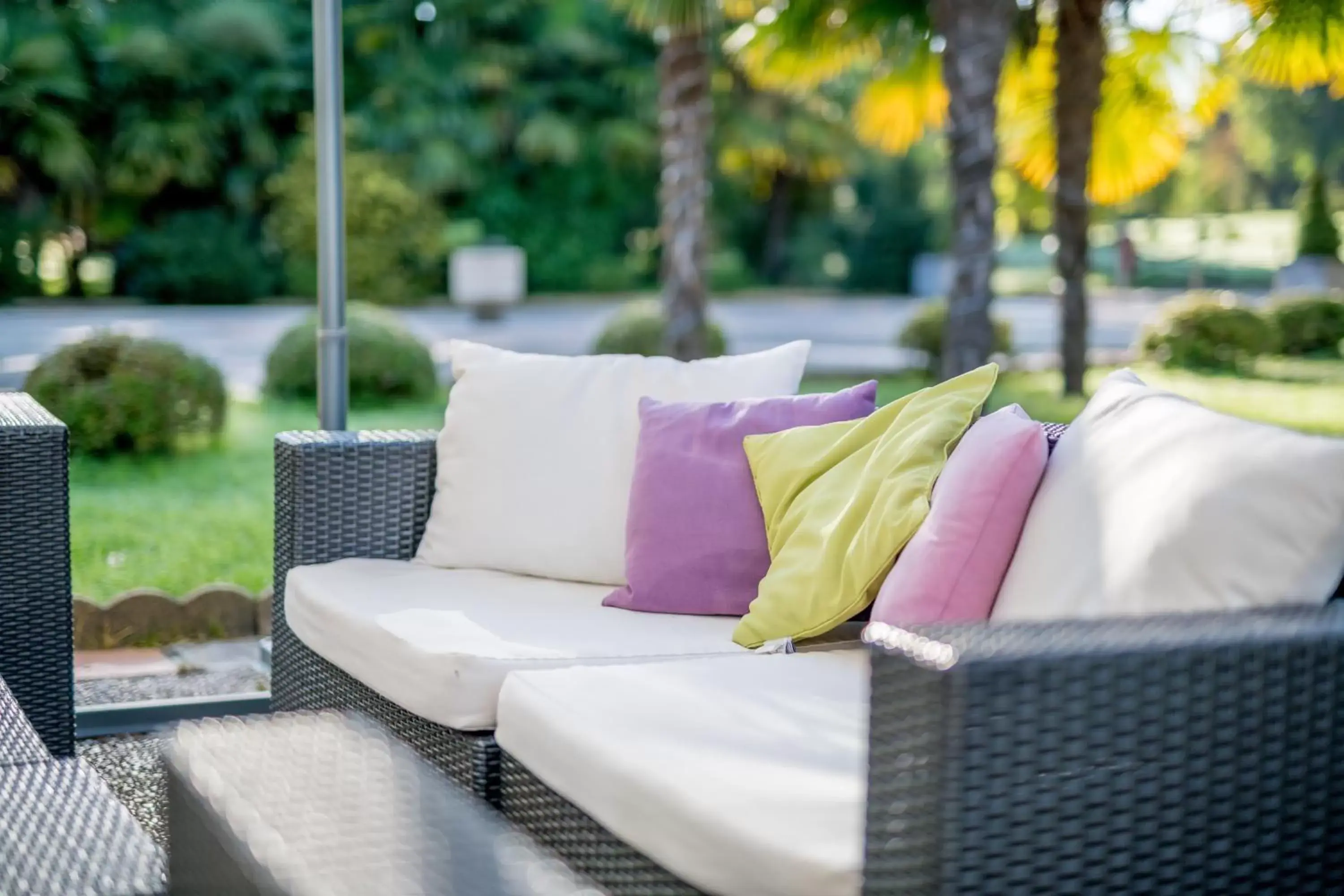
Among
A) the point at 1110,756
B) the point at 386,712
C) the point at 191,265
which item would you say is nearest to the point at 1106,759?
the point at 1110,756

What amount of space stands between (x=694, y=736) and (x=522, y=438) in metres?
1.04

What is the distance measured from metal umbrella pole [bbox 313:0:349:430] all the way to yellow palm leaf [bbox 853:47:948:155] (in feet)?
17.0

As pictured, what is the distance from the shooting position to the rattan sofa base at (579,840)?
1.42 m

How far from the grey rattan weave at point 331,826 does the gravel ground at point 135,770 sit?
1.02 metres

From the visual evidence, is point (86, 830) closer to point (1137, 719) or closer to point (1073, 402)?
point (1137, 719)

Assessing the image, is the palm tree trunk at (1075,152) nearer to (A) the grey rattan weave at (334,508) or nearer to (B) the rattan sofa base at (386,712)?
(A) the grey rattan weave at (334,508)

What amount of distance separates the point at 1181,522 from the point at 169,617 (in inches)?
106

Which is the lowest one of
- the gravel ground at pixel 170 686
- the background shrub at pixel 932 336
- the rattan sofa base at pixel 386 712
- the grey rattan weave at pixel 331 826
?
the gravel ground at pixel 170 686

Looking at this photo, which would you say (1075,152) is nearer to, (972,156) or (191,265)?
(972,156)

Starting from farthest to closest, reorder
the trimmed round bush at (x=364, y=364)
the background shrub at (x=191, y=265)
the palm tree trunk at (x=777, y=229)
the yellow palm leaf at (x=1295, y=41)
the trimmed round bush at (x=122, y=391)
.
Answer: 1. the palm tree trunk at (x=777, y=229)
2. the background shrub at (x=191, y=265)
3. the trimmed round bush at (x=364, y=364)
4. the yellow palm leaf at (x=1295, y=41)
5. the trimmed round bush at (x=122, y=391)

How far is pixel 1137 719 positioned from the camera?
120cm

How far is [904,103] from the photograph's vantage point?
767 centimetres

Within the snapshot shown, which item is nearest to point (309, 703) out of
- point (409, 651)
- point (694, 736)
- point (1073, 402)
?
point (409, 651)

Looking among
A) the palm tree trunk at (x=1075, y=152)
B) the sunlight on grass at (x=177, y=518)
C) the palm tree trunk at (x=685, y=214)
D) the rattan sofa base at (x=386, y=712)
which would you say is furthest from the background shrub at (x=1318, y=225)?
the rattan sofa base at (x=386, y=712)
